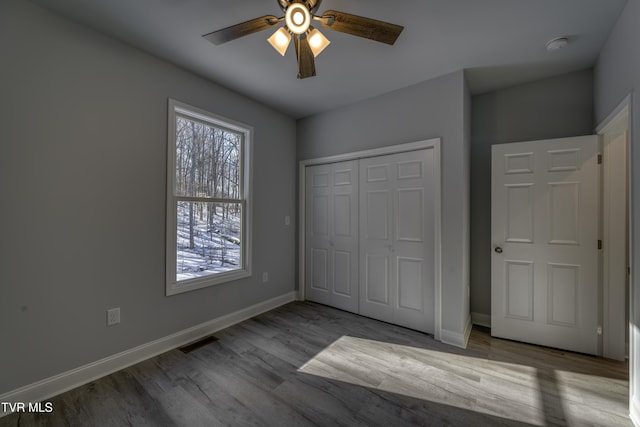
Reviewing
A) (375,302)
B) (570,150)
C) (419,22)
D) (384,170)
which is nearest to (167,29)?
(419,22)

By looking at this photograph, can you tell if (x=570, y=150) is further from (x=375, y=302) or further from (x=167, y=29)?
(x=167, y=29)

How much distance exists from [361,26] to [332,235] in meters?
2.56

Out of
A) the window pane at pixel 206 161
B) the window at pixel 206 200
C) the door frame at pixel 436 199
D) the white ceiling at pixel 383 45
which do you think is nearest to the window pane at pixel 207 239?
the window at pixel 206 200

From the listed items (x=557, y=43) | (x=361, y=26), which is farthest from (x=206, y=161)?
(x=557, y=43)

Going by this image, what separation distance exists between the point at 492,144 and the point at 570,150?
2.31 ft

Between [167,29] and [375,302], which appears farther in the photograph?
[375,302]

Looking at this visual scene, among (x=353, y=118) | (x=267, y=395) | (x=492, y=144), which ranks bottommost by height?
(x=267, y=395)

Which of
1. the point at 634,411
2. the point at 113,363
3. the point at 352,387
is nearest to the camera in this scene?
the point at 634,411

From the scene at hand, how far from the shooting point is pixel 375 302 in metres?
3.26

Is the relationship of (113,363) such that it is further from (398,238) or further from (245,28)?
(398,238)

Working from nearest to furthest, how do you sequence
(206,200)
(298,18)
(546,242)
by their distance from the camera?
(298,18), (546,242), (206,200)

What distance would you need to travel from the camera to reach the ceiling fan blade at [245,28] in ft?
5.19

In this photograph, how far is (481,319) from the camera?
3.10 m

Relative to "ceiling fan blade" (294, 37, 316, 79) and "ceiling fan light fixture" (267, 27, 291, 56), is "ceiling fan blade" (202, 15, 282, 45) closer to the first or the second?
"ceiling fan light fixture" (267, 27, 291, 56)
